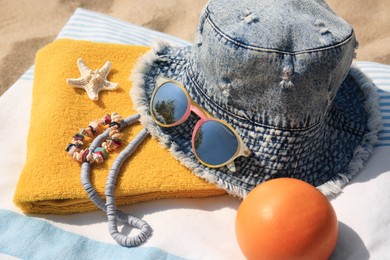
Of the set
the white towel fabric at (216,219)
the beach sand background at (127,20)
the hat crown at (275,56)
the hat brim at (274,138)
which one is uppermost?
the hat crown at (275,56)

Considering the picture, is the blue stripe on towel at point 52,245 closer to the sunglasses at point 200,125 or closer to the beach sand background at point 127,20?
the sunglasses at point 200,125

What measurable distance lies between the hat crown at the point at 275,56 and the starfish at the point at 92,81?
0.38 metres

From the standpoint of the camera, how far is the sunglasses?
3.92 ft

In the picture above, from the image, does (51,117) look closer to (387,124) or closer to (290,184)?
(290,184)

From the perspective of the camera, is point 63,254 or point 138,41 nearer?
point 63,254

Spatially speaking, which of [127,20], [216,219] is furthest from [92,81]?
[127,20]

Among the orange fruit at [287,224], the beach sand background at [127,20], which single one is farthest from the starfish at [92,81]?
the beach sand background at [127,20]

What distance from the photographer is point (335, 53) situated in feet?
3.55

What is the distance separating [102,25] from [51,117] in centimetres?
70

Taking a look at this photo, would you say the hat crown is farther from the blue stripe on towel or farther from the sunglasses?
the blue stripe on towel

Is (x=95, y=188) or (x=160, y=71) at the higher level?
(x=160, y=71)

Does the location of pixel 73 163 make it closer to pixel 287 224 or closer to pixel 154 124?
pixel 154 124

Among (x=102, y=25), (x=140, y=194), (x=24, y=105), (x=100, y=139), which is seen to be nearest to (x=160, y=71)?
(x=100, y=139)

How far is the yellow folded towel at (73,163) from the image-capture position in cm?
120
